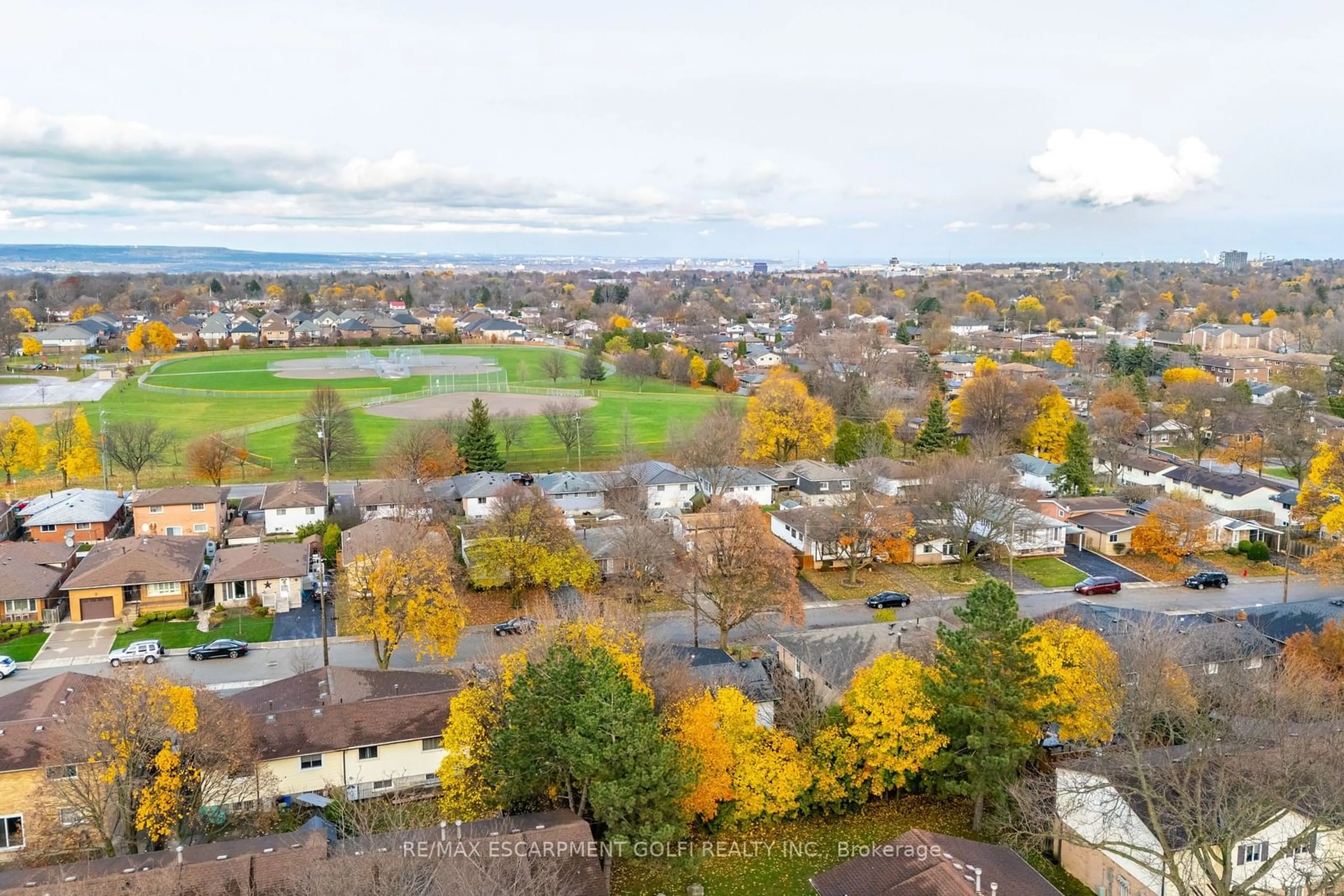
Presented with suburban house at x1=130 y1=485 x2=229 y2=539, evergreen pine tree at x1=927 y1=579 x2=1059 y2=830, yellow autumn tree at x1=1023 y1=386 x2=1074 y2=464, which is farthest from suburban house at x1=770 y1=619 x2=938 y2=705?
yellow autumn tree at x1=1023 y1=386 x2=1074 y2=464

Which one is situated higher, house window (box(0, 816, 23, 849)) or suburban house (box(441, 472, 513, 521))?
suburban house (box(441, 472, 513, 521))

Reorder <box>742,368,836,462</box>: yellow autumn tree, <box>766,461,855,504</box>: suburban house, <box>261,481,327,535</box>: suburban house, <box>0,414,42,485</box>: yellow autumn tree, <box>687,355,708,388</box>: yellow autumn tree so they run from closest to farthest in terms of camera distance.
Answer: <box>261,481,327,535</box>: suburban house → <box>766,461,855,504</box>: suburban house → <box>0,414,42,485</box>: yellow autumn tree → <box>742,368,836,462</box>: yellow autumn tree → <box>687,355,708,388</box>: yellow autumn tree

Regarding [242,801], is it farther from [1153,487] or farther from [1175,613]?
[1153,487]

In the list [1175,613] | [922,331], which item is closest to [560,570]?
[1175,613]

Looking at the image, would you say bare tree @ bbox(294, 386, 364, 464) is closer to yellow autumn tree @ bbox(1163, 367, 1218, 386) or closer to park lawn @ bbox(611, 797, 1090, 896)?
park lawn @ bbox(611, 797, 1090, 896)

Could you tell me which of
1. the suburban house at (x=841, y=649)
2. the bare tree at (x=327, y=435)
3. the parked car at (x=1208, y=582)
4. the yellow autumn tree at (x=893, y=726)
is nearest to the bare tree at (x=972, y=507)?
the parked car at (x=1208, y=582)

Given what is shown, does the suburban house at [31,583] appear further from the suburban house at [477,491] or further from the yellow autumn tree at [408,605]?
the suburban house at [477,491]

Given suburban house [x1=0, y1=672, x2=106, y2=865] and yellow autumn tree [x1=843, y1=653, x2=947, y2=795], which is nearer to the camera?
suburban house [x1=0, y1=672, x2=106, y2=865]
